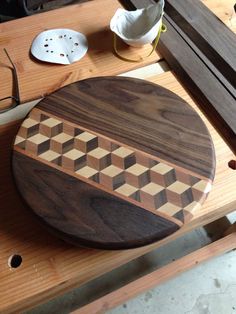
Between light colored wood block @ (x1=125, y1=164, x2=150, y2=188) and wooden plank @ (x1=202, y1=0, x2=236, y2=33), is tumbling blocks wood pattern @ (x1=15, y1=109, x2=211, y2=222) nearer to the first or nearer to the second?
light colored wood block @ (x1=125, y1=164, x2=150, y2=188)

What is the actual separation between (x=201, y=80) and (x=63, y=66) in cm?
36

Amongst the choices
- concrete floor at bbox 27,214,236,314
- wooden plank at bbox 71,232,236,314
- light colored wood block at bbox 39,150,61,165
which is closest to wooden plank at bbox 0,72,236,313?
light colored wood block at bbox 39,150,61,165

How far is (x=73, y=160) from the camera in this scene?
62 centimetres

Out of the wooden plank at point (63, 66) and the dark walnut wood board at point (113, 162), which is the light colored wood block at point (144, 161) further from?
→ the wooden plank at point (63, 66)

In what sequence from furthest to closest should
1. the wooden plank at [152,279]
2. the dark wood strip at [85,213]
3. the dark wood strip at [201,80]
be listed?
the wooden plank at [152,279], the dark wood strip at [201,80], the dark wood strip at [85,213]

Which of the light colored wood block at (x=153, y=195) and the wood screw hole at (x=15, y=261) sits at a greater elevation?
the light colored wood block at (x=153, y=195)

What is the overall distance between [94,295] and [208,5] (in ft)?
3.34

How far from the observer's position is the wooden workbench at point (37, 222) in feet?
1.86

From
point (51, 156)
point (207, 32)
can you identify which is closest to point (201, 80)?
point (207, 32)

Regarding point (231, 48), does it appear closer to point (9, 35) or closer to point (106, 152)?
point (106, 152)

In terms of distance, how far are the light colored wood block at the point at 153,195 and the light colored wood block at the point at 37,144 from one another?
8.2 inches

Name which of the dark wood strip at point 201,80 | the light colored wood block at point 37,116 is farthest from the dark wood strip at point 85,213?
the dark wood strip at point 201,80

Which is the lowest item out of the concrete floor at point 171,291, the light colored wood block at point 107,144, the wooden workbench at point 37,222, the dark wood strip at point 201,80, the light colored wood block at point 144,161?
the concrete floor at point 171,291

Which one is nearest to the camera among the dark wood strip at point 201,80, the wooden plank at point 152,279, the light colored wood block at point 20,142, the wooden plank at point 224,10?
the light colored wood block at point 20,142
